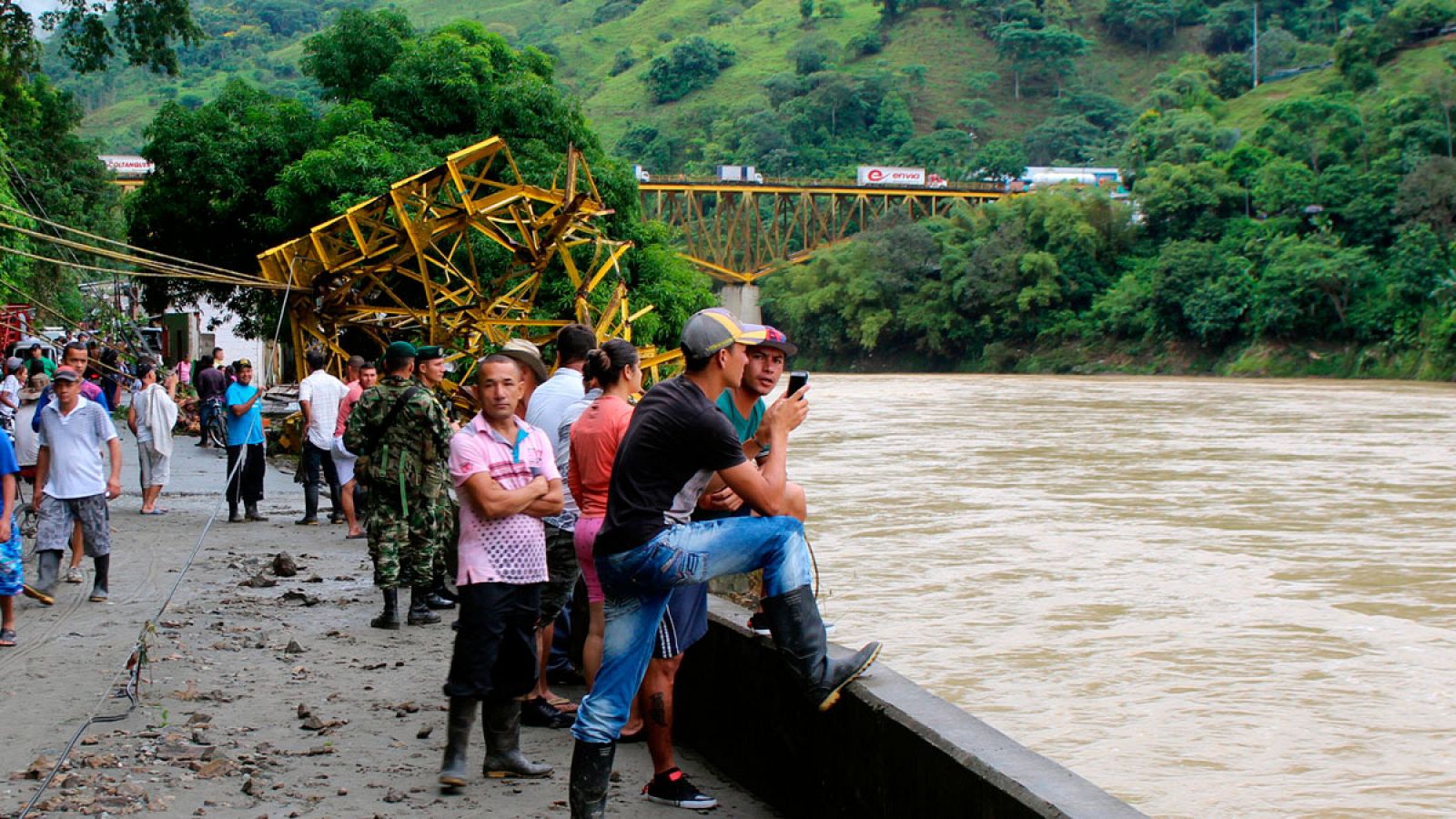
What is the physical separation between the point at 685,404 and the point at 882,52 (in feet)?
532

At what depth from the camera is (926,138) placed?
127 m

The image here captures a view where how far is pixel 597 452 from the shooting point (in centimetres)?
561

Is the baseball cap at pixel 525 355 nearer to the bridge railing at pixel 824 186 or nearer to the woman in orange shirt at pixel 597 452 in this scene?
the woman in orange shirt at pixel 597 452

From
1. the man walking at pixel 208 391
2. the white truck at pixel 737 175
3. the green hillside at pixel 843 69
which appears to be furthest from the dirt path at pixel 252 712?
the green hillside at pixel 843 69

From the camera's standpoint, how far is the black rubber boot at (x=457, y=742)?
17.7ft

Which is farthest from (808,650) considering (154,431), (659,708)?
(154,431)

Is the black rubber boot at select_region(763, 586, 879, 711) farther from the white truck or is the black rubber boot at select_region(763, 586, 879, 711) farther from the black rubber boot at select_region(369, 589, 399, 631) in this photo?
the white truck

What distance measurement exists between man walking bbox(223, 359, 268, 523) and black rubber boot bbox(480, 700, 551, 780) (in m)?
8.84

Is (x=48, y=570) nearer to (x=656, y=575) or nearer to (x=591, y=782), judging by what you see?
(x=591, y=782)

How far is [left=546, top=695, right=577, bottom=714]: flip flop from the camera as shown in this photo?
6488mm

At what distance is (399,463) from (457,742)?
10.3 ft

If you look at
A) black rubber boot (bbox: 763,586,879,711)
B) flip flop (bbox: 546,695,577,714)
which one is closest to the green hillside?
flip flop (bbox: 546,695,577,714)

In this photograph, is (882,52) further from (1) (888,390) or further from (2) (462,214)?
(2) (462,214)

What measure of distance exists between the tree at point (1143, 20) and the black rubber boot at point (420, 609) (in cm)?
15094
